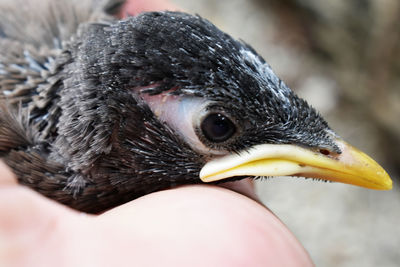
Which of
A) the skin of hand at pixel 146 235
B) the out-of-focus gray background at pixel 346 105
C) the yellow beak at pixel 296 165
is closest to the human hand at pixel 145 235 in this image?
the skin of hand at pixel 146 235

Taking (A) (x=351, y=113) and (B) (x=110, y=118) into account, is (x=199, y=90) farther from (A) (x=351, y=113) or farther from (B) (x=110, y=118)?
(A) (x=351, y=113)

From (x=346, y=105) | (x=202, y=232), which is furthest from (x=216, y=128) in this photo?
(x=346, y=105)

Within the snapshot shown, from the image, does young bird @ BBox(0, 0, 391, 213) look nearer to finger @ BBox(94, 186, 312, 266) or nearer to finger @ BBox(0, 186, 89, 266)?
finger @ BBox(94, 186, 312, 266)

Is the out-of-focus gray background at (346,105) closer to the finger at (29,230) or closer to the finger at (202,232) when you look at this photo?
the finger at (202,232)

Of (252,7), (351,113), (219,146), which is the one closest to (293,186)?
(351,113)

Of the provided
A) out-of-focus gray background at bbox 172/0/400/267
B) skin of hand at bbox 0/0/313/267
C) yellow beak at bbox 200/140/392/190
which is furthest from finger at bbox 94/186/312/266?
out-of-focus gray background at bbox 172/0/400/267

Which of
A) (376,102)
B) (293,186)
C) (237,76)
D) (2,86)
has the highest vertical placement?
(376,102)

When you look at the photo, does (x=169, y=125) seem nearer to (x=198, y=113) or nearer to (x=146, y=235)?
(x=198, y=113)
